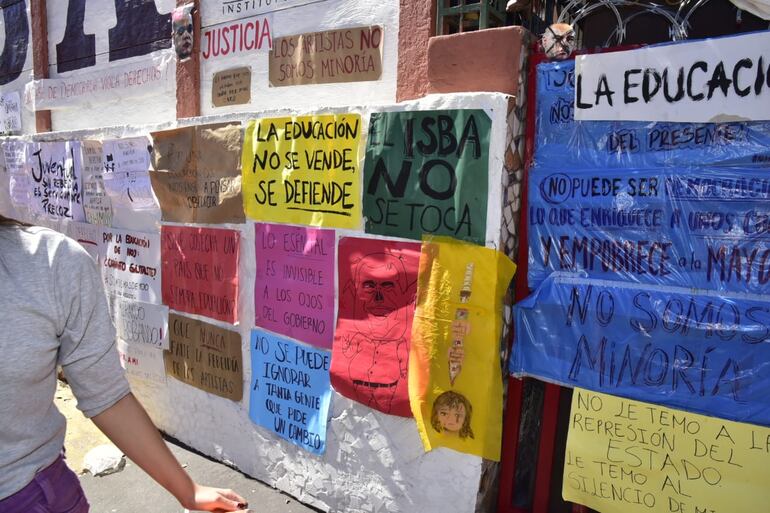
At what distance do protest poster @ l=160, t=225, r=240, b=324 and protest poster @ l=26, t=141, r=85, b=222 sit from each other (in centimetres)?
139

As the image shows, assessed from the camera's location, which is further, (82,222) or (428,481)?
(82,222)

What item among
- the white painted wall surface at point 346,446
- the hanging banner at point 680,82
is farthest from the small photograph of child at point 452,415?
the hanging banner at point 680,82

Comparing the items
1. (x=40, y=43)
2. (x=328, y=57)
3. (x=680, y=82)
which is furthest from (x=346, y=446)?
(x=40, y=43)

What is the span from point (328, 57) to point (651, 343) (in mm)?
2497

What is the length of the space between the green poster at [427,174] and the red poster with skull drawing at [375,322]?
0.14 metres

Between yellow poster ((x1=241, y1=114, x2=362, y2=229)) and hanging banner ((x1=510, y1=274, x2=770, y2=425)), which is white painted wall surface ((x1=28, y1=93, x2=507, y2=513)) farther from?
hanging banner ((x1=510, y1=274, x2=770, y2=425))

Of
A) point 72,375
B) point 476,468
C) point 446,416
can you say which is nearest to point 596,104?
point 446,416

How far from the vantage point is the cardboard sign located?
4051mm

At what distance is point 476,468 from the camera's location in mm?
2736

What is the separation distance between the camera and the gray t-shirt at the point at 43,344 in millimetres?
1416

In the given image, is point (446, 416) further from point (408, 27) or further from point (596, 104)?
point (408, 27)

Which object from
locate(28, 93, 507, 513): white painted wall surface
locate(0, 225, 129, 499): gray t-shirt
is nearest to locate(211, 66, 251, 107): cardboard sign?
locate(28, 93, 507, 513): white painted wall surface

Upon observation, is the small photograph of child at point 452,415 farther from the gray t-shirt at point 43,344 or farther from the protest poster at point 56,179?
the protest poster at point 56,179

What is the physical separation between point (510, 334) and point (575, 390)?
15.9 inches
